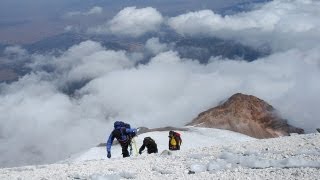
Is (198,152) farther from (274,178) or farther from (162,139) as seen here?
(162,139)

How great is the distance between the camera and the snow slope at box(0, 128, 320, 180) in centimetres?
1449

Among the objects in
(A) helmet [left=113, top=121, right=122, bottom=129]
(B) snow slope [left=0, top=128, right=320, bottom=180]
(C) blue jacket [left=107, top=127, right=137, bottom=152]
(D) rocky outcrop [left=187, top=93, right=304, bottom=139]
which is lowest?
(B) snow slope [left=0, top=128, right=320, bottom=180]

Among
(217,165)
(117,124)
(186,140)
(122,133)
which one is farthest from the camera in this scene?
(186,140)

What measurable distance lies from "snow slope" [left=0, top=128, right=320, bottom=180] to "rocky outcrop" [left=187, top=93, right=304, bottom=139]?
306ft

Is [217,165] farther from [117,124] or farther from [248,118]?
[248,118]

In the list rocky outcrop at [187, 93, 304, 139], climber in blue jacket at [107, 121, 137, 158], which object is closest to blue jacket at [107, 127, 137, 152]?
climber in blue jacket at [107, 121, 137, 158]

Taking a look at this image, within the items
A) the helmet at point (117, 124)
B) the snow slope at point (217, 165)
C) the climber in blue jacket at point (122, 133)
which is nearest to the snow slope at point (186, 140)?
the climber in blue jacket at point (122, 133)

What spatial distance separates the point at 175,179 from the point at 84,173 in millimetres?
3805

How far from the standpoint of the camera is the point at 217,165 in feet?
50.9

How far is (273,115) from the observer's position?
478ft

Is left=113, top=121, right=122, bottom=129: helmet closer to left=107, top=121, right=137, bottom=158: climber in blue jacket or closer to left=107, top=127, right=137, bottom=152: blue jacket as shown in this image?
left=107, top=121, right=137, bottom=158: climber in blue jacket

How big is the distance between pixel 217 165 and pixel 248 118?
11748 centimetres

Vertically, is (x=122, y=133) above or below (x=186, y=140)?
below

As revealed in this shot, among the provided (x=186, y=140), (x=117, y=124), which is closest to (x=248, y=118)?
(x=186, y=140)
